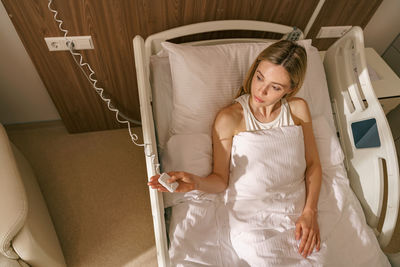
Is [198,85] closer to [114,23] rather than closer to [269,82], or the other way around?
[269,82]

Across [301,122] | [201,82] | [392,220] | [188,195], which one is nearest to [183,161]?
[188,195]

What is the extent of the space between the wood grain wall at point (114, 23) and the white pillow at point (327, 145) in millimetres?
620

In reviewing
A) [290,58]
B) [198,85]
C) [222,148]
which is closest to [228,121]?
[222,148]

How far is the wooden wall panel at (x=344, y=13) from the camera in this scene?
57.9 inches

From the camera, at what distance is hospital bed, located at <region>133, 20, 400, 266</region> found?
112 centimetres

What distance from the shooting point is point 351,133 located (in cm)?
137

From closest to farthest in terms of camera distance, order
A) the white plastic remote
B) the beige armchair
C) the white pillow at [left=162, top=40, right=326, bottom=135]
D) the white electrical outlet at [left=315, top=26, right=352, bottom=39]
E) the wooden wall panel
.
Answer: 1. the white plastic remote
2. the beige armchair
3. the white pillow at [left=162, top=40, right=326, bottom=135]
4. the wooden wall panel
5. the white electrical outlet at [left=315, top=26, right=352, bottom=39]

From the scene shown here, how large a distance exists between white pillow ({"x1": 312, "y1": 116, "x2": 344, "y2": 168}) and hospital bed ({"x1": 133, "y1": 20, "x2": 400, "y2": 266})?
0.08 m

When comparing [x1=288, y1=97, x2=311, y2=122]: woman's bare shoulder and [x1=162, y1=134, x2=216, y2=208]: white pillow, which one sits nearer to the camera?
[x1=162, y1=134, x2=216, y2=208]: white pillow

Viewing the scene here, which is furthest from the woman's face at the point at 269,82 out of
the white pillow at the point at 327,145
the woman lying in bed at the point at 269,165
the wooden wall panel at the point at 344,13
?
the wooden wall panel at the point at 344,13

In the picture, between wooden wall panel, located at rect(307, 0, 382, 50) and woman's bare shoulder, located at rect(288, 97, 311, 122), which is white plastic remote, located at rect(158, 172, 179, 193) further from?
wooden wall panel, located at rect(307, 0, 382, 50)

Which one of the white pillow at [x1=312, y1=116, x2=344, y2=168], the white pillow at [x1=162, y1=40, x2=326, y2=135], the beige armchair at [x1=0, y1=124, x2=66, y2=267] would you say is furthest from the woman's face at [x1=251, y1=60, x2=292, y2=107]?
the beige armchair at [x1=0, y1=124, x2=66, y2=267]

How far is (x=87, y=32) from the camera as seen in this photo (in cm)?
128

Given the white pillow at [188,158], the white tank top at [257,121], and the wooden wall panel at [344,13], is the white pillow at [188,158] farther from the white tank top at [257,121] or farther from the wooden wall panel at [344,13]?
the wooden wall panel at [344,13]
